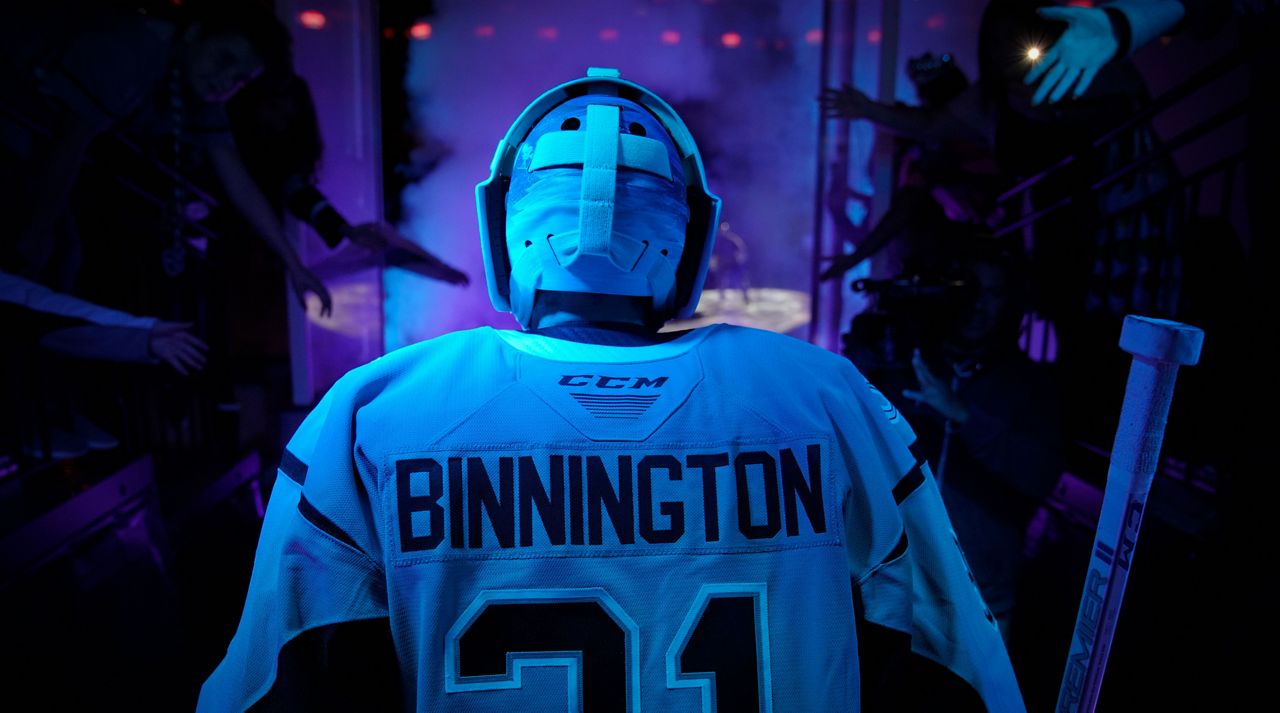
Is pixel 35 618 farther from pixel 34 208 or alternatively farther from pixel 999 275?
pixel 999 275

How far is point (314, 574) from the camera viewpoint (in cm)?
87

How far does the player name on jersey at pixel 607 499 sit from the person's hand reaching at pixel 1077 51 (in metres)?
2.65

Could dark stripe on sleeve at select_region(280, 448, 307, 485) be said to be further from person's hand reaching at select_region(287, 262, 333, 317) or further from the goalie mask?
person's hand reaching at select_region(287, 262, 333, 317)

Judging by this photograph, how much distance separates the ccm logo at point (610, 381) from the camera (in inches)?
38.4

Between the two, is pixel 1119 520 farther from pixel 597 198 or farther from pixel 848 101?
pixel 848 101

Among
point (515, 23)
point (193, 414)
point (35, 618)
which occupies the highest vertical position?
point (515, 23)

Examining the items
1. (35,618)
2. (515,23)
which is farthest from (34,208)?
(515,23)

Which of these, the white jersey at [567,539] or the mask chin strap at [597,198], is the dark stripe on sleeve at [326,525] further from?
the mask chin strap at [597,198]

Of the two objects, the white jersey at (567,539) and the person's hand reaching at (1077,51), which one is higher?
the person's hand reaching at (1077,51)

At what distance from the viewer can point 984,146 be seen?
337 cm

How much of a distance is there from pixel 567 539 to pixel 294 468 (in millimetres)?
395

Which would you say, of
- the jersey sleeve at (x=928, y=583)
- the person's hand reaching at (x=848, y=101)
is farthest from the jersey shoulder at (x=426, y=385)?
the person's hand reaching at (x=848, y=101)

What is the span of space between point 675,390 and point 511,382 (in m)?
0.23

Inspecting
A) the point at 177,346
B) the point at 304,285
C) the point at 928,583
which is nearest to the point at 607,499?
the point at 928,583
